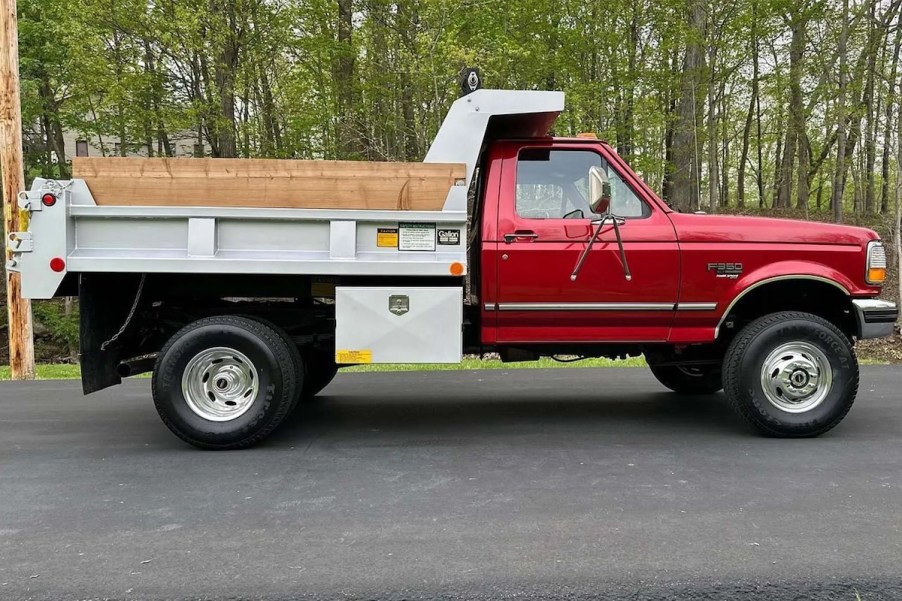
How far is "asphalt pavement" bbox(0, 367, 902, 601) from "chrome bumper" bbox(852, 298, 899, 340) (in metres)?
0.80

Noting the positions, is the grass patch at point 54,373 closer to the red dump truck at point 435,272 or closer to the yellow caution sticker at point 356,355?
the red dump truck at point 435,272

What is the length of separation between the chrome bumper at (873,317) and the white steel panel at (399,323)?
9.82ft

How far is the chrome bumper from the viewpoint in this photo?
15.2 feet

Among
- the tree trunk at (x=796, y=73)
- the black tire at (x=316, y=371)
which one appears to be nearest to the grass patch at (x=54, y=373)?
the black tire at (x=316, y=371)

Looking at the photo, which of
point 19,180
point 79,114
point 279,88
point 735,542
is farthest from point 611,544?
point 79,114

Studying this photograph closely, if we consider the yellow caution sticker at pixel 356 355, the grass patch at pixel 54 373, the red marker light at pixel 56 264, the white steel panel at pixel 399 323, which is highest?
the red marker light at pixel 56 264

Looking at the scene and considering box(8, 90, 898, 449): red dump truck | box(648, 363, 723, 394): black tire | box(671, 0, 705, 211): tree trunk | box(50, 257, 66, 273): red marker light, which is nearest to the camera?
box(50, 257, 66, 273): red marker light

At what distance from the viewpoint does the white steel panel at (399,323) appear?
4.44 meters

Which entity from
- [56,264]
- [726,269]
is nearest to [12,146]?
[56,264]

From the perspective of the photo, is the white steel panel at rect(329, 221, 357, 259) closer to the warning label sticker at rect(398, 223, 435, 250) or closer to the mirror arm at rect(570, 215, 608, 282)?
the warning label sticker at rect(398, 223, 435, 250)

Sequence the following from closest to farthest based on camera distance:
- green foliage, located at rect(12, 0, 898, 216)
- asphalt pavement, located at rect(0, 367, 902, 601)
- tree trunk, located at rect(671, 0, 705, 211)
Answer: asphalt pavement, located at rect(0, 367, 902, 601) < green foliage, located at rect(12, 0, 898, 216) < tree trunk, located at rect(671, 0, 705, 211)

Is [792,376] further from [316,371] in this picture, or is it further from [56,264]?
[56,264]

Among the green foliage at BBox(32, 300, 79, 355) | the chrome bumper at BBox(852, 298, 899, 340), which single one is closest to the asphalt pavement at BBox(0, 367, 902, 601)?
the chrome bumper at BBox(852, 298, 899, 340)

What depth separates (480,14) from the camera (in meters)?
13.8
